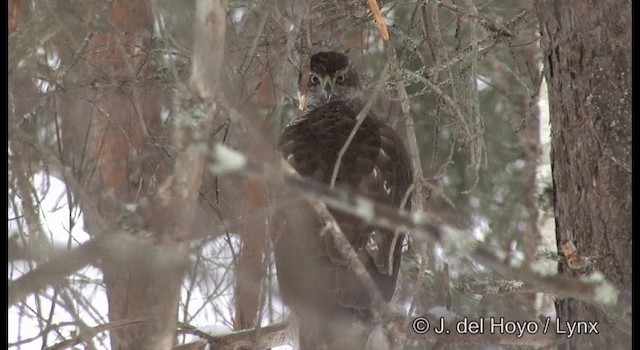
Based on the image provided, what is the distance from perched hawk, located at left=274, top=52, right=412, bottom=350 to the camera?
178 inches

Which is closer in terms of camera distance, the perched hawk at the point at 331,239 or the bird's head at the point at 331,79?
the perched hawk at the point at 331,239

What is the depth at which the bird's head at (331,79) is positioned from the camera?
614 cm

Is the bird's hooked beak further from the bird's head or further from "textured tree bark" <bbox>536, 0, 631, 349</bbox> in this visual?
"textured tree bark" <bbox>536, 0, 631, 349</bbox>

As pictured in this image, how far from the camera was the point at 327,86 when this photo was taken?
6242 millimetres

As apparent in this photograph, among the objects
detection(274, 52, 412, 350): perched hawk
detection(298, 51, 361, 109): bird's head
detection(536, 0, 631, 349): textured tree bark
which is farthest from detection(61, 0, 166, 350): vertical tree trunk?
detection(536, 0, 631, 349): textured tree bark

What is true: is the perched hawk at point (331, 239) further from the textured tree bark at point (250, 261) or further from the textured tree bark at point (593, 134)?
the textured tree bark at point (593, 134)

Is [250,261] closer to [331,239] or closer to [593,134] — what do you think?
[331,239]

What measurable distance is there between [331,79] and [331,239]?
186 centimetres

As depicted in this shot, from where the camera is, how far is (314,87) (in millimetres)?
6383

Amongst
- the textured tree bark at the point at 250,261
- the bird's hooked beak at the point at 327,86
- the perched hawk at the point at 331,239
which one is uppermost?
the bird's hooked beak at the point at 327,86

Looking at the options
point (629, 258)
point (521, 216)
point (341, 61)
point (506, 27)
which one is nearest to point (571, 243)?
point (629, 258)

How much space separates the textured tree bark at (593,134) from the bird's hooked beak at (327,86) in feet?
8.00

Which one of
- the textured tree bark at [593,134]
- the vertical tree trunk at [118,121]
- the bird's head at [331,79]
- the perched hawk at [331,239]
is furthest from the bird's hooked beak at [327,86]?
the textured tree bark at [593,134]
